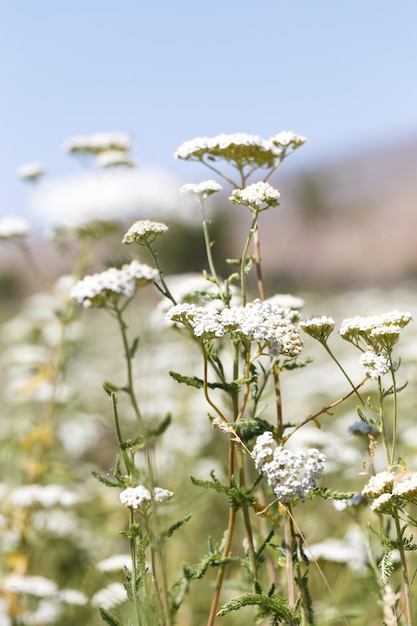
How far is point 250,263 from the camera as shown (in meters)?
2.55

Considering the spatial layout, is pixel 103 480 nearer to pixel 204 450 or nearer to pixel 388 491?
pixel 388 491

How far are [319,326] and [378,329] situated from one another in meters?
0.20

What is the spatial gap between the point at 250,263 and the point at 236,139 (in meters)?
0.47

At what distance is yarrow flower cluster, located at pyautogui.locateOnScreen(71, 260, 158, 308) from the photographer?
7.06 ft

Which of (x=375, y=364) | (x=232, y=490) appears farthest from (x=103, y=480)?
(x=375, y=364)

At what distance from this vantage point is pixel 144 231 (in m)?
2.33

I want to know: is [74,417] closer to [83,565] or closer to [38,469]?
[83,565]

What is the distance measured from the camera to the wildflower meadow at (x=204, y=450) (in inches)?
85.5

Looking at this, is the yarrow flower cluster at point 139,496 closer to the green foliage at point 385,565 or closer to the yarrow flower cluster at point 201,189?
the green foliage at point 385,565

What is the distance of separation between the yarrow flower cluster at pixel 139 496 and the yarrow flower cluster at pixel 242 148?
124cm

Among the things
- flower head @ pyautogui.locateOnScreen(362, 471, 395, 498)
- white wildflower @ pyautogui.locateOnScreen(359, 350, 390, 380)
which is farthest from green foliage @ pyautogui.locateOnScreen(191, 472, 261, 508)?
white wildflower @ pyautogui.locateOnScreen(359, 350, 390, 380)

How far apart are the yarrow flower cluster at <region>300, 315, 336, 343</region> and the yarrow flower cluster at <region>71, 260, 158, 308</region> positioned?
0.53 metres

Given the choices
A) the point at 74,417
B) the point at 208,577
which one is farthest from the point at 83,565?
the point at 74,417

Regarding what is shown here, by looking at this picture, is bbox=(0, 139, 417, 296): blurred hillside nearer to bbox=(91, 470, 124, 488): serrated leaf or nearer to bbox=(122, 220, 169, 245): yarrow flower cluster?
bbox=(122, 220, 169, 245): yarrow flower cluster
